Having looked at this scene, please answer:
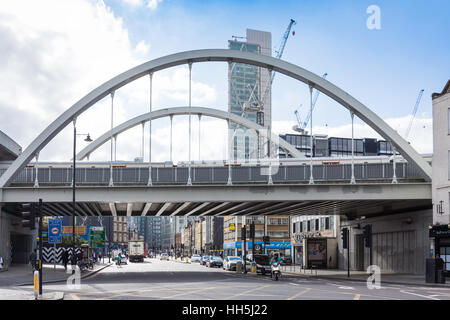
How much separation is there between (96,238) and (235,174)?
3409 centimetres

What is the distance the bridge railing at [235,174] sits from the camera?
4222 cm

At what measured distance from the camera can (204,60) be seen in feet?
153

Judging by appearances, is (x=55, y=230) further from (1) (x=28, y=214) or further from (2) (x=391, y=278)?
(2) (x=391, y=278)

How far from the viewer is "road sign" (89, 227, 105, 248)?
70875 millimetres

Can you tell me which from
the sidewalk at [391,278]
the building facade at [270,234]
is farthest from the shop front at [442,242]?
the building facade at [270,234]

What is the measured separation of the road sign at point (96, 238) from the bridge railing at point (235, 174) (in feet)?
92.4

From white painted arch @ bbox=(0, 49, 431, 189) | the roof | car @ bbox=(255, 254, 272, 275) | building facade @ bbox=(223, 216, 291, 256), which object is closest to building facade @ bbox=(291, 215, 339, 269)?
car @ bbox=(255, 254, 272, 275)

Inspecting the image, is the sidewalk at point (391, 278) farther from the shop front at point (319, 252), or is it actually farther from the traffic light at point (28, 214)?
the traffic light at point (28, 214)

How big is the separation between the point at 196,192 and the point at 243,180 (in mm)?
3635

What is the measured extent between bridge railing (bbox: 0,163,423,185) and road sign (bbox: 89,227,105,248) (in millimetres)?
28178

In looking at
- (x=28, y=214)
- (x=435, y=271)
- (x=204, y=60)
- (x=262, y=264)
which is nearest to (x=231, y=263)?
(x=262, y=264)

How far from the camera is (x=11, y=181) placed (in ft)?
139
